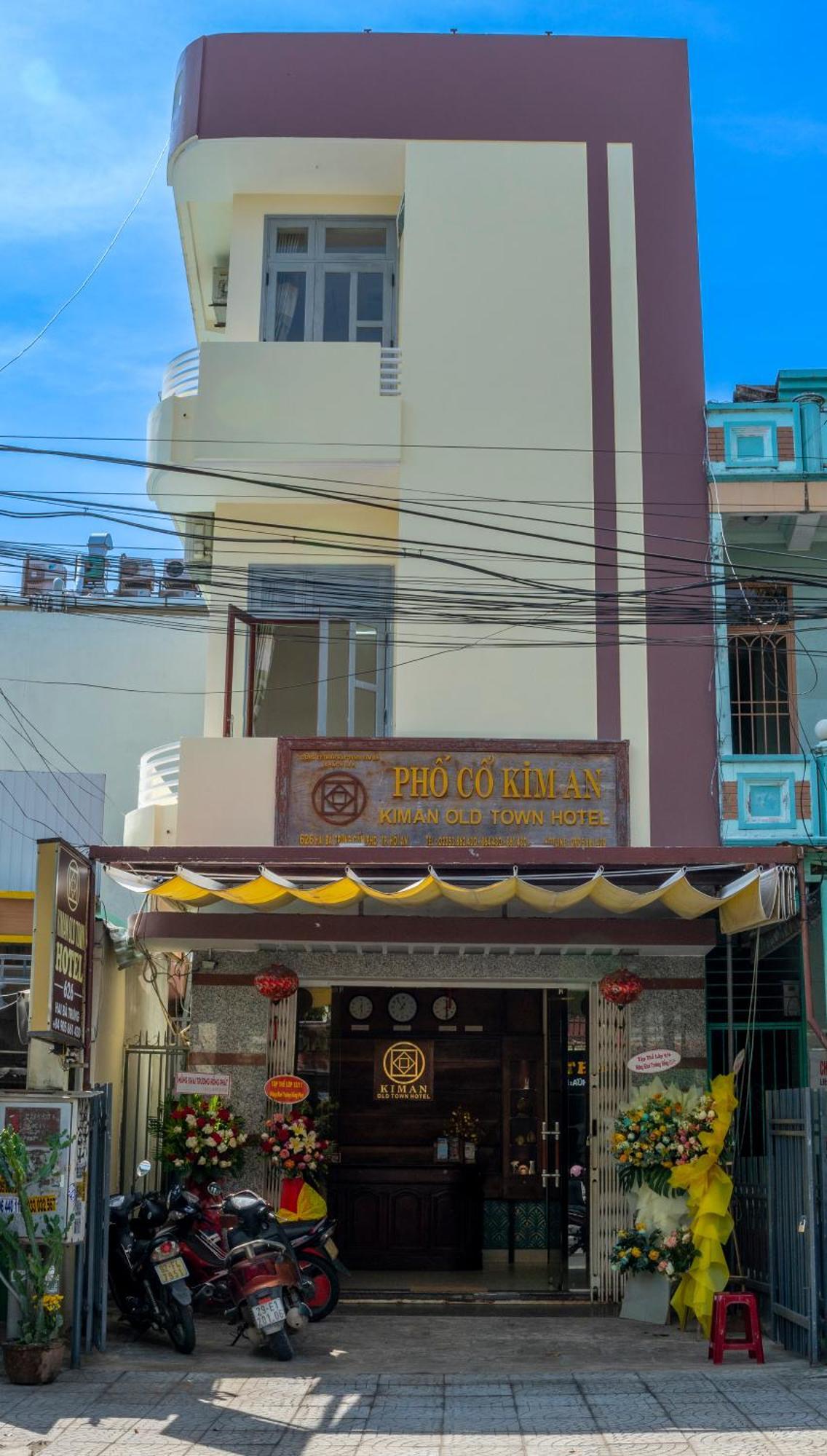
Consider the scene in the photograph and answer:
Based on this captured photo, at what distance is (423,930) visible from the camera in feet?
42.3

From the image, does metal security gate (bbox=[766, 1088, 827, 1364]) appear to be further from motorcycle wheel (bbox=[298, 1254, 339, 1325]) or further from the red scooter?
the red scooter

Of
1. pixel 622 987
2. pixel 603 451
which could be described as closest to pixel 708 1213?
pixel 622 987

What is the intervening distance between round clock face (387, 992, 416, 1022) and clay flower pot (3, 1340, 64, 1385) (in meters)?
8.13

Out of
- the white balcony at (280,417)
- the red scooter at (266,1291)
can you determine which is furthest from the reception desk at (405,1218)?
the white balcony at (280,417)

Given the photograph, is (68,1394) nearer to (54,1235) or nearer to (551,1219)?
(54,1235)

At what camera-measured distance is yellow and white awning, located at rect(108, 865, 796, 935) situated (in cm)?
1084

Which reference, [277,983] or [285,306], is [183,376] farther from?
[277,983]

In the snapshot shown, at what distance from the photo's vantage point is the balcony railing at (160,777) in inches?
567

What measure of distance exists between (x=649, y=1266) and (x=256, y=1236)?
129 inches

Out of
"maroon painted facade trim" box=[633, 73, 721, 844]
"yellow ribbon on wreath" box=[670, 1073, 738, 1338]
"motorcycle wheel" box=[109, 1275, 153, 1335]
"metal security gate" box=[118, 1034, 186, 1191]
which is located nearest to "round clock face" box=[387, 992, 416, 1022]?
"metal security gate" box=[118, 1034, 186, 1191]

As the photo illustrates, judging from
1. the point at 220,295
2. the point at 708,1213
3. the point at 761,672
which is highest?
the point at 220,295

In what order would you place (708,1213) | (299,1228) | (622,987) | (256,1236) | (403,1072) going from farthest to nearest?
(403,1072)
(622,987)
(708,1213)
(299,1228)
(256,1236)

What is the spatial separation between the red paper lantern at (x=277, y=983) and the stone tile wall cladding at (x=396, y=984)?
0.33 meters

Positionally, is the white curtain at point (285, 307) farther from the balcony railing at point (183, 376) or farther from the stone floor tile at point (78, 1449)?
the stone floor tile at point (78, 1449)
